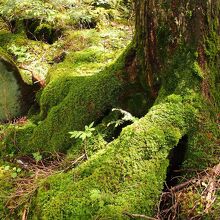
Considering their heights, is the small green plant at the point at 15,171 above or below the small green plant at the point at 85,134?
below

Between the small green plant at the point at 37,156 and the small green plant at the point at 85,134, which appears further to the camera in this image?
the small green plant at the point at 37,156

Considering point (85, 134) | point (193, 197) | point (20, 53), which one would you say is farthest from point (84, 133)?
point (20, 53)

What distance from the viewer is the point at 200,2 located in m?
3.26

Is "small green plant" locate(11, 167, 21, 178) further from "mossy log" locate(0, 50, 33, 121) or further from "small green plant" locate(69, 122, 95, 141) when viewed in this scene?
"mossy log" locate(0, 50, 33, 121)

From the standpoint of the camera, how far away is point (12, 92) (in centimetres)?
564

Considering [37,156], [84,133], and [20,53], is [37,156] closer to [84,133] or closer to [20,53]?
[84,133]

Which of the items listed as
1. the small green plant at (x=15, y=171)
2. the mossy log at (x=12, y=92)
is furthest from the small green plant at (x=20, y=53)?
the small green plant at (x=15, y=171)

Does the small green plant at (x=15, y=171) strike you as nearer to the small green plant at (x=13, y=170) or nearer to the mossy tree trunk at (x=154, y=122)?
the small green plant at (x=13, y=170)

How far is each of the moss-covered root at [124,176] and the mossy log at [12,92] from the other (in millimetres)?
2530

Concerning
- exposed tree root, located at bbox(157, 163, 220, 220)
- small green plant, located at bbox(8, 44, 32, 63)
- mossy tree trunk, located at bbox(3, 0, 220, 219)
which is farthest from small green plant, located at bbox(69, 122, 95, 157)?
small green plant, located at bbox(8, 44, 32, 63)

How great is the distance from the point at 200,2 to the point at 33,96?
11.1 ft

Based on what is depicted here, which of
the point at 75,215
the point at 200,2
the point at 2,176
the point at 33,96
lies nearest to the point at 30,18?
the point at 33,96

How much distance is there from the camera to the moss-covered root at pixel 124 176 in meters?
2.90

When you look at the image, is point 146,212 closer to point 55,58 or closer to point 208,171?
point 208,171
